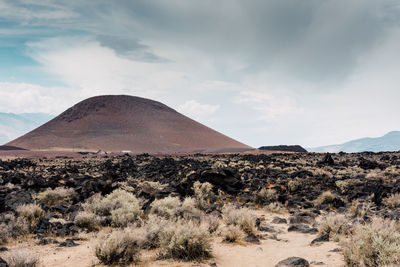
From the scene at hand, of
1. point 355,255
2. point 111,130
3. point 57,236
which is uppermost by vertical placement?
point 111,130

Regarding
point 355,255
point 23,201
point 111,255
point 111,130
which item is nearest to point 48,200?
point 23,201

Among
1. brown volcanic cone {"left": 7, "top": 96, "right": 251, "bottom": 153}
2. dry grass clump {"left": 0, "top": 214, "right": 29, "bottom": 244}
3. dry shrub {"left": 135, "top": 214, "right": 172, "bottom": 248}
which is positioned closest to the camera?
dry shrub {"left": 135, "top": 214, "right": 172, "bottom": 248}

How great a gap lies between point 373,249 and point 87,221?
25.9ft

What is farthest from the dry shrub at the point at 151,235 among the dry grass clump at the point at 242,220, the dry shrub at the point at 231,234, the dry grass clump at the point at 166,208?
the dry grass clump at the point at 242,220

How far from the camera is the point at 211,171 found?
17.3m

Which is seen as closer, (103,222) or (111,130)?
(103,222)

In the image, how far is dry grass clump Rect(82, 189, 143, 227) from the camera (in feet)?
30.6

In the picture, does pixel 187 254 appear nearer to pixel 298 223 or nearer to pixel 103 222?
pixel 103 222

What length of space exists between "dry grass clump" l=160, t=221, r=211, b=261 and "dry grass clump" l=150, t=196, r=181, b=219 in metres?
2.89

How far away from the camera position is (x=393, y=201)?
12047 millimetres

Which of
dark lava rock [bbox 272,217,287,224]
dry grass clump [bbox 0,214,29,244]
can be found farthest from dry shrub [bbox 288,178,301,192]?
dry grass clump [bbox 0,214,29,244]

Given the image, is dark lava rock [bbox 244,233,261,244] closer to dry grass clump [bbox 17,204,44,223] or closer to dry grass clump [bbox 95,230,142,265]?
dry grass clump [bbox 95,230,142,265]

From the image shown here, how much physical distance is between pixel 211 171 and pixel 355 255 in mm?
12362

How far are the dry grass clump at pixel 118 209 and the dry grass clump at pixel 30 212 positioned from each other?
1.49 meters
